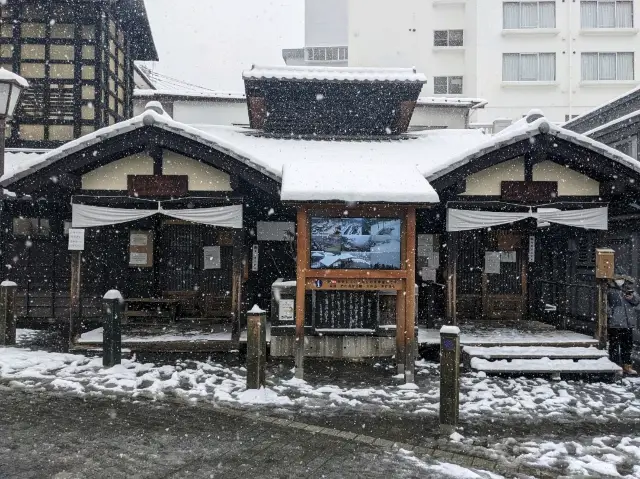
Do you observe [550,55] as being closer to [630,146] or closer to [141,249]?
[630,146]

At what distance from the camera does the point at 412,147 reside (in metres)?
13.3

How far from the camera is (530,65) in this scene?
32094 millimetres

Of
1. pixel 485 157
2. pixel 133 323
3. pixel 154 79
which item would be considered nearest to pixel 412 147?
pixel 485 157

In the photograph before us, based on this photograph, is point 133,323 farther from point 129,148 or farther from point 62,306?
point 129,148

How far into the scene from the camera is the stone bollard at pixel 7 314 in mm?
10633

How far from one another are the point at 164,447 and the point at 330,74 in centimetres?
→ 1115

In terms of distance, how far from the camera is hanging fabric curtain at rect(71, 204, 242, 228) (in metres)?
10.4

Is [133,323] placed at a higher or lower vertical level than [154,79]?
lower

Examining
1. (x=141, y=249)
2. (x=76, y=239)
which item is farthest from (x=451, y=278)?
(x=141, y=249)

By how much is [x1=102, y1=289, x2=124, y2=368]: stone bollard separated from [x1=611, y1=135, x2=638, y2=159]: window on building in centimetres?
1376

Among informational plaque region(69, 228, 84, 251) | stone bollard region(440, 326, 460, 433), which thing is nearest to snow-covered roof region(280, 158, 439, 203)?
stone bollard region(440, 326, 460, 433)

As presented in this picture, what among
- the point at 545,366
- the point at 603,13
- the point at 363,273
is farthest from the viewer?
the point at 603,13

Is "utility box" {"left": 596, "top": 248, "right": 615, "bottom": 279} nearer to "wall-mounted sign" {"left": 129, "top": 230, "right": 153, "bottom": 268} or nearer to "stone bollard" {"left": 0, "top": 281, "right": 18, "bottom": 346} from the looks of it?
"wall-mounted sign" {"left": 129, "top": 230, "right": 153, "bottom": 268}

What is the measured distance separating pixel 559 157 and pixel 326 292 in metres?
5.42
